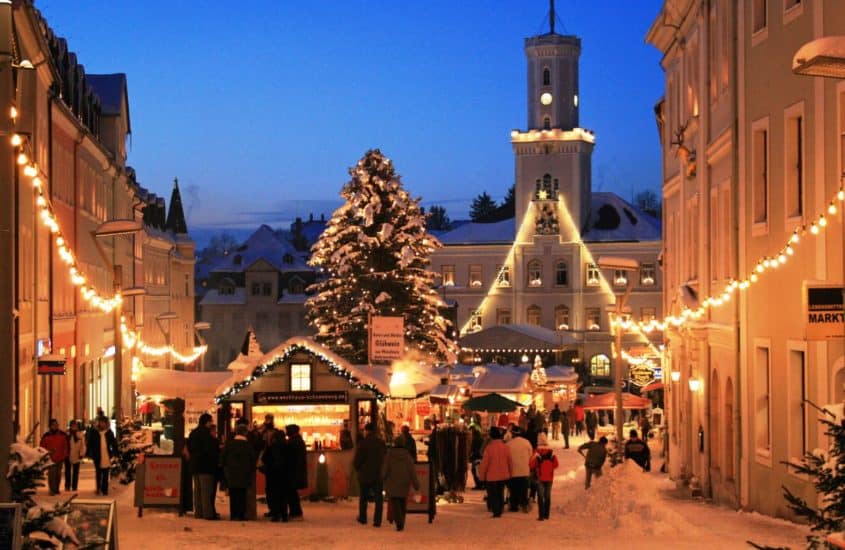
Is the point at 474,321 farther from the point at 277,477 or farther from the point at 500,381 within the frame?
the point at 277,477

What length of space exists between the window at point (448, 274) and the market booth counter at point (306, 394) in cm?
7255

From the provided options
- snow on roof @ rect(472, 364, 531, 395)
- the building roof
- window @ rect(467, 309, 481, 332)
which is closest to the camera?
snow on roof @ rect(472, 364, 531, 395)

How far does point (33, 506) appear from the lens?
11070mm

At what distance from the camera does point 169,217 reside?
92625 mm

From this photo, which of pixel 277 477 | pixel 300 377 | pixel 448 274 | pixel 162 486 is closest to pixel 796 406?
pixel 277 477

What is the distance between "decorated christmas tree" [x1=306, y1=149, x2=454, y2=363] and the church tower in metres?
49.6

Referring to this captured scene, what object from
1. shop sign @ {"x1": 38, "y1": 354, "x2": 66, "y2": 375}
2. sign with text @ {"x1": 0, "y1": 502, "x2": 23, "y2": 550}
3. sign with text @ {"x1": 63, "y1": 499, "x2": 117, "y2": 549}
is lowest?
sign with text @ {"x1": 63, "y1": 499, "x2": 117, "y2": 549}

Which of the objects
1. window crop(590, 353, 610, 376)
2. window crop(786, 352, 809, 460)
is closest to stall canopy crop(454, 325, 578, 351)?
window crop(590, 353, 610, 376)

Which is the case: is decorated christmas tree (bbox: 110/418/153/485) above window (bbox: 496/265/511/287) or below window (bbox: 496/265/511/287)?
below

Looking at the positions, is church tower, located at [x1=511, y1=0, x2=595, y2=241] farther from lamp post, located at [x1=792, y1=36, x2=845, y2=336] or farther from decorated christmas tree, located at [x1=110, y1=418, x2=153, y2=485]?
lamp post, located at [x1=792, y1=36, x2=845, y2=336]

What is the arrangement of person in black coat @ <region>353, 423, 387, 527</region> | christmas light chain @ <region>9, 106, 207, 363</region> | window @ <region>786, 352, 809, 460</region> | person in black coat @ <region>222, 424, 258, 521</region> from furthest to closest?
1. window @ <region>786, 352, 809, 460</region>
2. person in black coat @ <region>353, 423, 387, 527</region>
3. person in black coat @ <region>222, 424, 258, 521</region>
4. christmas light chain @ <region>9, 106, 207, 363</region>

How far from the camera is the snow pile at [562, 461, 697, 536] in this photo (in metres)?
20.3

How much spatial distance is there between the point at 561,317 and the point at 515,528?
3164 inches

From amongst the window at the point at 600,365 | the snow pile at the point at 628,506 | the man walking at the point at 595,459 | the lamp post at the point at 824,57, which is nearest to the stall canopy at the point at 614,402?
the man walking at the point at 595,459
